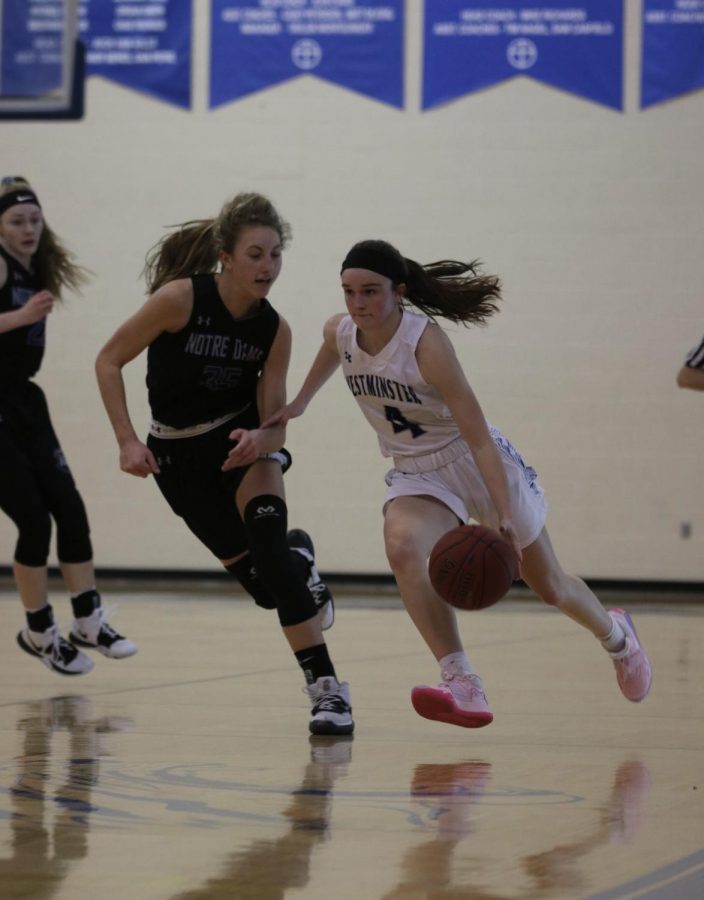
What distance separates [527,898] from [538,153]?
28.0 feet

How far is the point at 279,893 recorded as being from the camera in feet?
7.75

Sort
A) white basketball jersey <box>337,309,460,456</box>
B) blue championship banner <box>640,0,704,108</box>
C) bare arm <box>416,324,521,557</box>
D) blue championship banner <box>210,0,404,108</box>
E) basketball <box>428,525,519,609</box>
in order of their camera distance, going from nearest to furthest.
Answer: basketball <box>428,525,519,609</box> < bare arm <box>416,324,521,557</box> < white basketball jersey <box>337,309,460,456</box> < blue championship banner <box>640,0,704,108</box> < blue championship banner <box>210,0,404,108</box>

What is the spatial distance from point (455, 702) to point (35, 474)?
205cm

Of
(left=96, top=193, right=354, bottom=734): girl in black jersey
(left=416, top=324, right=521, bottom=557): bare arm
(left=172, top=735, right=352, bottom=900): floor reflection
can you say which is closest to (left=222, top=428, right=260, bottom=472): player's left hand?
(left=96, top=193, right=354, bottom=734): girl in black jersey

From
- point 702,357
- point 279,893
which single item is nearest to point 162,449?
point 702,357

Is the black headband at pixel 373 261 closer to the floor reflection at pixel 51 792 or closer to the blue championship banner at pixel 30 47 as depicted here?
the floor reflection at pixel 51 792

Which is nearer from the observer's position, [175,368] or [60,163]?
[175,368]

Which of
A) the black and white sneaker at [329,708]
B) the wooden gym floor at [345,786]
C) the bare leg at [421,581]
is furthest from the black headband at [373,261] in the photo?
the wooden gym floor at [345,786]

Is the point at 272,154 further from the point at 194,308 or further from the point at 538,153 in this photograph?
the point at 194,308

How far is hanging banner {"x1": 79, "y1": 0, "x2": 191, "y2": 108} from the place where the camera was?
10531mm

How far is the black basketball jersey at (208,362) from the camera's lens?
14.7 feet

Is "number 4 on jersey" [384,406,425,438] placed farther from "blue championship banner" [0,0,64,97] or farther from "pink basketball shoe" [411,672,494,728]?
"blue championship banner" [0,0,64,97]

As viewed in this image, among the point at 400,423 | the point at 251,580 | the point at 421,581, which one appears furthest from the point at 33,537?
the point at 421,581

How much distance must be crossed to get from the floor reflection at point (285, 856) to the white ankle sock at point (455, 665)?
0.53 metres
